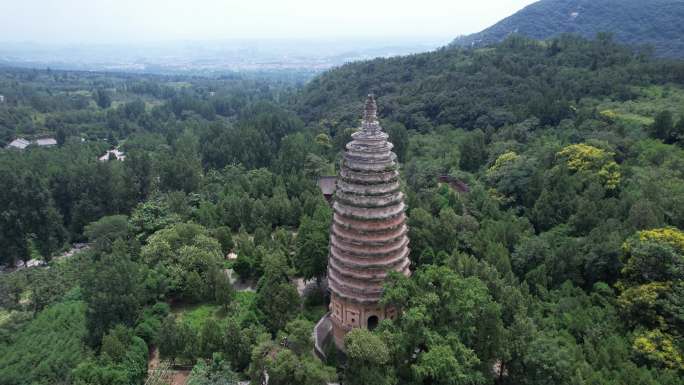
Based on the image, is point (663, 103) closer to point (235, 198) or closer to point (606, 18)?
point (235, 198)

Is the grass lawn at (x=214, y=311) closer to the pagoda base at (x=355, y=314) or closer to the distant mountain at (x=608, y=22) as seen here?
the pagoda base at (x=355, y=314)

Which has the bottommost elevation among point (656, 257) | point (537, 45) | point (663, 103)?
Result: point (656, 257)

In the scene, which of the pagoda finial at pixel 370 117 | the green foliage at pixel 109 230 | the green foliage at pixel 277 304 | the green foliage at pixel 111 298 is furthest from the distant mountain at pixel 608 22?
the green foliage at pixel 111 298

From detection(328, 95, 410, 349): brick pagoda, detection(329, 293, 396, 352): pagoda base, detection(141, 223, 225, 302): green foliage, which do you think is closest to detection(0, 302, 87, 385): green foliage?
detection(141, 223, 225, 302): green foliage

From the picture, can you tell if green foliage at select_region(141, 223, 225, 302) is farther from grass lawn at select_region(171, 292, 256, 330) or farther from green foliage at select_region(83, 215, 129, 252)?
green foliage at select_region(83, 215, 129, 252)

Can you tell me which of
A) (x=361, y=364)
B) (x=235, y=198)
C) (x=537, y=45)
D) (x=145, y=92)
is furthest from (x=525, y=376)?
(x=145, y=92)

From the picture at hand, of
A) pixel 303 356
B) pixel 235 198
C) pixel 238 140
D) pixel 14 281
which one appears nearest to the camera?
pixel 303 356

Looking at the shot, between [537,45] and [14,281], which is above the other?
[537,45]
